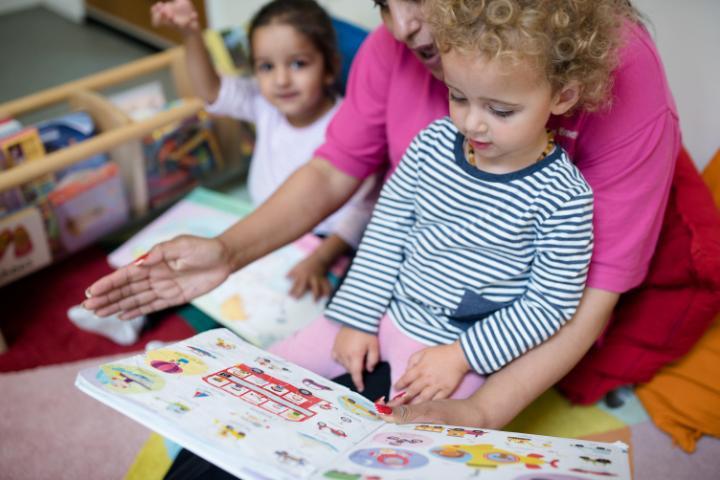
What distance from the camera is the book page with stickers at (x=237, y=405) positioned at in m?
0.69

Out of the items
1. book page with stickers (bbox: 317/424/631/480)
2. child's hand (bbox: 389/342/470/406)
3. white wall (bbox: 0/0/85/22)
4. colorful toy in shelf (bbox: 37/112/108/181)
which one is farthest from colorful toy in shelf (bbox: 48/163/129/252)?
white wall (bbox: 0/0/85/22)

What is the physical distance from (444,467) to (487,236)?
35 centimetres

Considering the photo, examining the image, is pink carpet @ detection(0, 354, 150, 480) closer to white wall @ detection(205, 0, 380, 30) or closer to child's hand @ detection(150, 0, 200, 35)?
child's hand @ detection(150, 0, 200, 35)

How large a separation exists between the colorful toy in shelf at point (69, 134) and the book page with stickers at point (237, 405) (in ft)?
3.05

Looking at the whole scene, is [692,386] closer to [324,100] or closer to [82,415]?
[324,100]

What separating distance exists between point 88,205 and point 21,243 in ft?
0.62

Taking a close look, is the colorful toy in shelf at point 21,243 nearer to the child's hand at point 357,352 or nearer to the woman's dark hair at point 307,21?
the woman's dark hair at point 307,21

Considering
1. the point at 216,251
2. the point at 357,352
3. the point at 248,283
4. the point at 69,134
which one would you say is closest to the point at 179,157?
the point at 69,134

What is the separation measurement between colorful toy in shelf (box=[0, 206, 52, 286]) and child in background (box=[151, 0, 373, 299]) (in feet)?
1.73

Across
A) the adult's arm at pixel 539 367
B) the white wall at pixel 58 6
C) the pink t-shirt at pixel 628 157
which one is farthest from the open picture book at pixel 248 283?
the white wall at pixel 58 6

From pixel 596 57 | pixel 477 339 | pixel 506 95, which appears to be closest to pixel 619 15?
pixel 596 57

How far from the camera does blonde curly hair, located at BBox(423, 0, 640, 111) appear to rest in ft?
2.52

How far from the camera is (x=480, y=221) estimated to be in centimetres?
94

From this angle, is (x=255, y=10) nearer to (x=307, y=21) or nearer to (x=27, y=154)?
(x=307, y=21)
